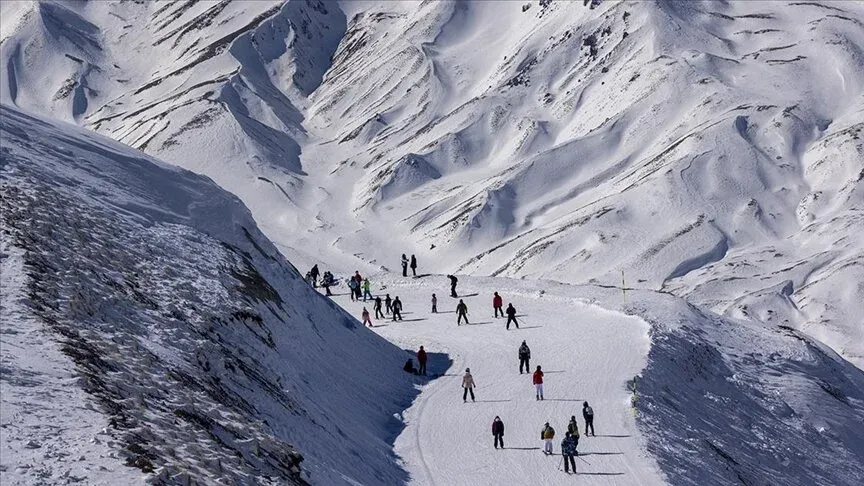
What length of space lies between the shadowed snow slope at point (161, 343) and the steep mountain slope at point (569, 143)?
69.5 metres

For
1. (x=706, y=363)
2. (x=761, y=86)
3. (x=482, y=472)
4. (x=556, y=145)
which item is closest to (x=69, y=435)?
(x=482, y=472)

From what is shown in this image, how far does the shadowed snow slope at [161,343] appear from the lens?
2453cm

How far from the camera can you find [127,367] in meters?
28.3

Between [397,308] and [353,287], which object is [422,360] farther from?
[353,287]

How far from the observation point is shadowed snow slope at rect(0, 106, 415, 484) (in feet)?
80.5

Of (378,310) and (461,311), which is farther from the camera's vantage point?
(378,310)

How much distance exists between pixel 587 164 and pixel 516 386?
116 meters

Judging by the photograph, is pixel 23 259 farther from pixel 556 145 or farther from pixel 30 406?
pixel 556 145

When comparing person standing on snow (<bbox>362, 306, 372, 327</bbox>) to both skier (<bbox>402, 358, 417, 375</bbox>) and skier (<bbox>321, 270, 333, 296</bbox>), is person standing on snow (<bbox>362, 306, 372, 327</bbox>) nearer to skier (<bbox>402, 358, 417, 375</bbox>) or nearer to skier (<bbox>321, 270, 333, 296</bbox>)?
skier (<bbox>321, 270, 333, 296</bbox>)

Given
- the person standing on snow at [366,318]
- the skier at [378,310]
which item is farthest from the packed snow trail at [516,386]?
the skier at [378,310]

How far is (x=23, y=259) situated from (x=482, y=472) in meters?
15.2

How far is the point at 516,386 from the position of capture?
4550 centimetres

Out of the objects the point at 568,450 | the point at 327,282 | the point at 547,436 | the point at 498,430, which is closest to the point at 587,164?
the point at 327,282

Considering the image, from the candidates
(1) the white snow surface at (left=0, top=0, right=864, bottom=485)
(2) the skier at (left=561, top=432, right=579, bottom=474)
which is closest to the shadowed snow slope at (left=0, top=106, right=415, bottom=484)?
(2) the skier at (left=561, top=432, right=579, bottom=474)
